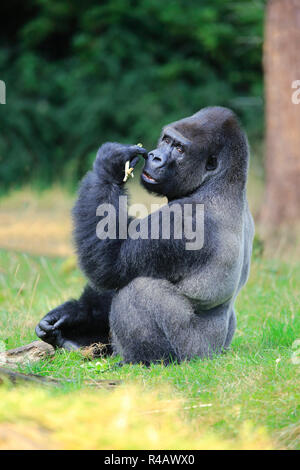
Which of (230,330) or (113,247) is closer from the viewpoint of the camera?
(113,247)

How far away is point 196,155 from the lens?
371 cm

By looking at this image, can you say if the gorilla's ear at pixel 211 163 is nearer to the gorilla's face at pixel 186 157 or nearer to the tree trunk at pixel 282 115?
the gorilla's face at pixel 186 157

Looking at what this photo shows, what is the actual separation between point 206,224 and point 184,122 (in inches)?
25.4

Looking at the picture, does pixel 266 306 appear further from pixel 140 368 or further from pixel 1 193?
pixel 1 193

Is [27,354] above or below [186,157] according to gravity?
below

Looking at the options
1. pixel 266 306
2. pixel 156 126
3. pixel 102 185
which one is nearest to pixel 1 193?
pixel 156 126

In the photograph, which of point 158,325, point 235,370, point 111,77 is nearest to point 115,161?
point 158,325

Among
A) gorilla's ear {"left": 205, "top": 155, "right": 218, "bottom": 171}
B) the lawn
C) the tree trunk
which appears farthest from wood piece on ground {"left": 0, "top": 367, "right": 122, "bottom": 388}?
the tree trunk

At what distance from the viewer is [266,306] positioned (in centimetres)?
497

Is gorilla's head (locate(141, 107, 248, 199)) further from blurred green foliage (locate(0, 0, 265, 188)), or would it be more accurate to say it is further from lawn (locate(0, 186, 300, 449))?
blurred green foliage (locate(0, 0, 265, 188))

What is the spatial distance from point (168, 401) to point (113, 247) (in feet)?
3.18

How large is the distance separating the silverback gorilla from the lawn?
0.61ft

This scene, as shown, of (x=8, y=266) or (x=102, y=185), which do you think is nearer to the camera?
(x=102, y=185)

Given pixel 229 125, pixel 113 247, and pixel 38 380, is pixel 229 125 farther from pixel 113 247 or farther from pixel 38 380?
pixel 38 380
